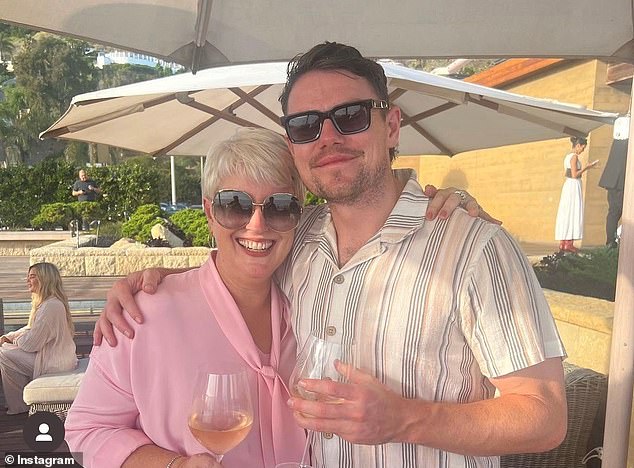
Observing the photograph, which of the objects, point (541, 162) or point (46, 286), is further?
point (541, 162)

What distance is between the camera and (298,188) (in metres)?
1.88

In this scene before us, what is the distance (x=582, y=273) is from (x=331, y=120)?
6.49 m

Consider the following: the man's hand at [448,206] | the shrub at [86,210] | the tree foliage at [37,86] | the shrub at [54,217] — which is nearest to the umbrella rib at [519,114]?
the man's hand at [448,206]

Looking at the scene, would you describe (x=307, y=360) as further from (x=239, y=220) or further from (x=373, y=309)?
(x=239, y=220)

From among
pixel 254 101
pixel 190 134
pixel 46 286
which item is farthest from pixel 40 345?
pixel 254 101

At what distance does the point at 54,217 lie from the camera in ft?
49.4

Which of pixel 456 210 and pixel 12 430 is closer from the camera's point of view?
pixel 456 210

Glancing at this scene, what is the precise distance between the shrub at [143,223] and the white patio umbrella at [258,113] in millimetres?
6615

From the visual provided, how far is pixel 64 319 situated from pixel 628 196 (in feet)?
16.0

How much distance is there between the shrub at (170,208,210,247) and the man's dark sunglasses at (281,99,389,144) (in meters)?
10.5

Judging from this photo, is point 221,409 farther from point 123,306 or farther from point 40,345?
point 40,345

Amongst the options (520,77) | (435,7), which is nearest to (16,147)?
(520,77)

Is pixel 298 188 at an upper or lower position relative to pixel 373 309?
upper

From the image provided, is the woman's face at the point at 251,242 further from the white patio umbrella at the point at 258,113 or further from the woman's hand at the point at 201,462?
the white patio umbrella at the point at 258,113
